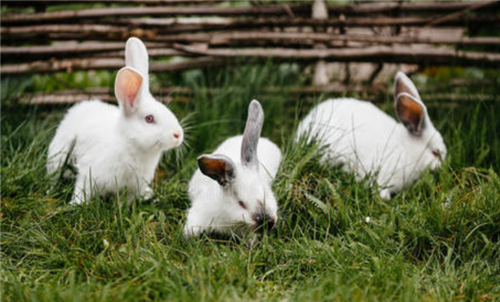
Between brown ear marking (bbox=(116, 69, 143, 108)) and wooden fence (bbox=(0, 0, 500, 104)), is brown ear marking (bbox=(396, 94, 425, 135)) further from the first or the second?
brown ear marking (bbox=(116, 69, 143, 108))

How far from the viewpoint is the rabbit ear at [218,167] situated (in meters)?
2.77

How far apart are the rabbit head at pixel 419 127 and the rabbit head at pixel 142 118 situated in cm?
167

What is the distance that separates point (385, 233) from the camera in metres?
2.89

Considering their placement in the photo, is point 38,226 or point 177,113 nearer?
point 38,226

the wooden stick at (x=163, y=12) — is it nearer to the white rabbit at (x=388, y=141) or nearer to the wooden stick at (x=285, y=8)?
the wooden stick at (x=285, y=8)

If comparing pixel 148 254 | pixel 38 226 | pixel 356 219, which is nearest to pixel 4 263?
pixel 38 226

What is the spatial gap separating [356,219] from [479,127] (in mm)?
1645

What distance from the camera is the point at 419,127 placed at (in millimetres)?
3855

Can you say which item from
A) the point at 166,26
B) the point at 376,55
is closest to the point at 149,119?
the point at 166,26

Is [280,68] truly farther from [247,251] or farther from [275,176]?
[247,251]

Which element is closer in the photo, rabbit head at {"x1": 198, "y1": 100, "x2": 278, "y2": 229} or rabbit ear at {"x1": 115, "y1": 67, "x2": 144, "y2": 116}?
rabbit head at {"x1": 198, "y1": 100, "x2": 278, "y2": 229}

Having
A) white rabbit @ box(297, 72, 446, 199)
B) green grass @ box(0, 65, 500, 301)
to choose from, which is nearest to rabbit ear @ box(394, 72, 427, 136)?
white rabbit @ box(297, 72, 446, 199)

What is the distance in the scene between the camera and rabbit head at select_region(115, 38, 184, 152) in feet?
10.2

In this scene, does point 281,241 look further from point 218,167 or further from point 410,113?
point 410,113
